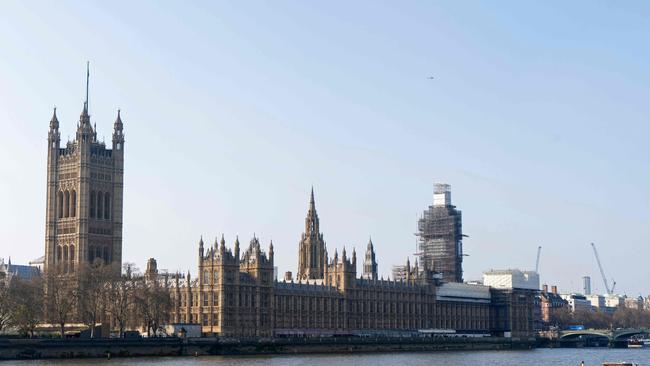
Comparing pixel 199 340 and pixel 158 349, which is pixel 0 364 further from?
pixel 199 340

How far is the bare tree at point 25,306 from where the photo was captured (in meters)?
146

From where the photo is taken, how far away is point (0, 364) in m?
122

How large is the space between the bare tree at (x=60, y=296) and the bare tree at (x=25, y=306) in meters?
2.92

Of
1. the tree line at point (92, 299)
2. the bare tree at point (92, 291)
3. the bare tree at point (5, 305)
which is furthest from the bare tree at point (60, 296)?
the bare tree at point (5, 305)

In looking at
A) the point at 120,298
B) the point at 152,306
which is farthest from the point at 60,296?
the point at 152,306

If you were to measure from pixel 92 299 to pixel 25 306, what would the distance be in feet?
50.4

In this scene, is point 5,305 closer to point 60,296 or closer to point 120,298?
point 60,296

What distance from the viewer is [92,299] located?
161 metres

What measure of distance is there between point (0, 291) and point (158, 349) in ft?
72.2

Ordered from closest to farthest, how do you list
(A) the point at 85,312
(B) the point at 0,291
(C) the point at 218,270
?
(B) the point at 0,291, (A) the point at 85,312, (C) the point at 218,270

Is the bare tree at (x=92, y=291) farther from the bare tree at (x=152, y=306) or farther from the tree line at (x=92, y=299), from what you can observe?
the bare tree at (x=152, y=306)

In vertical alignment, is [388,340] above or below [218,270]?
below

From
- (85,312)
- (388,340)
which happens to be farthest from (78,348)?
(388,340)

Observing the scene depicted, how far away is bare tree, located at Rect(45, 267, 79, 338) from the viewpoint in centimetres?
15610
